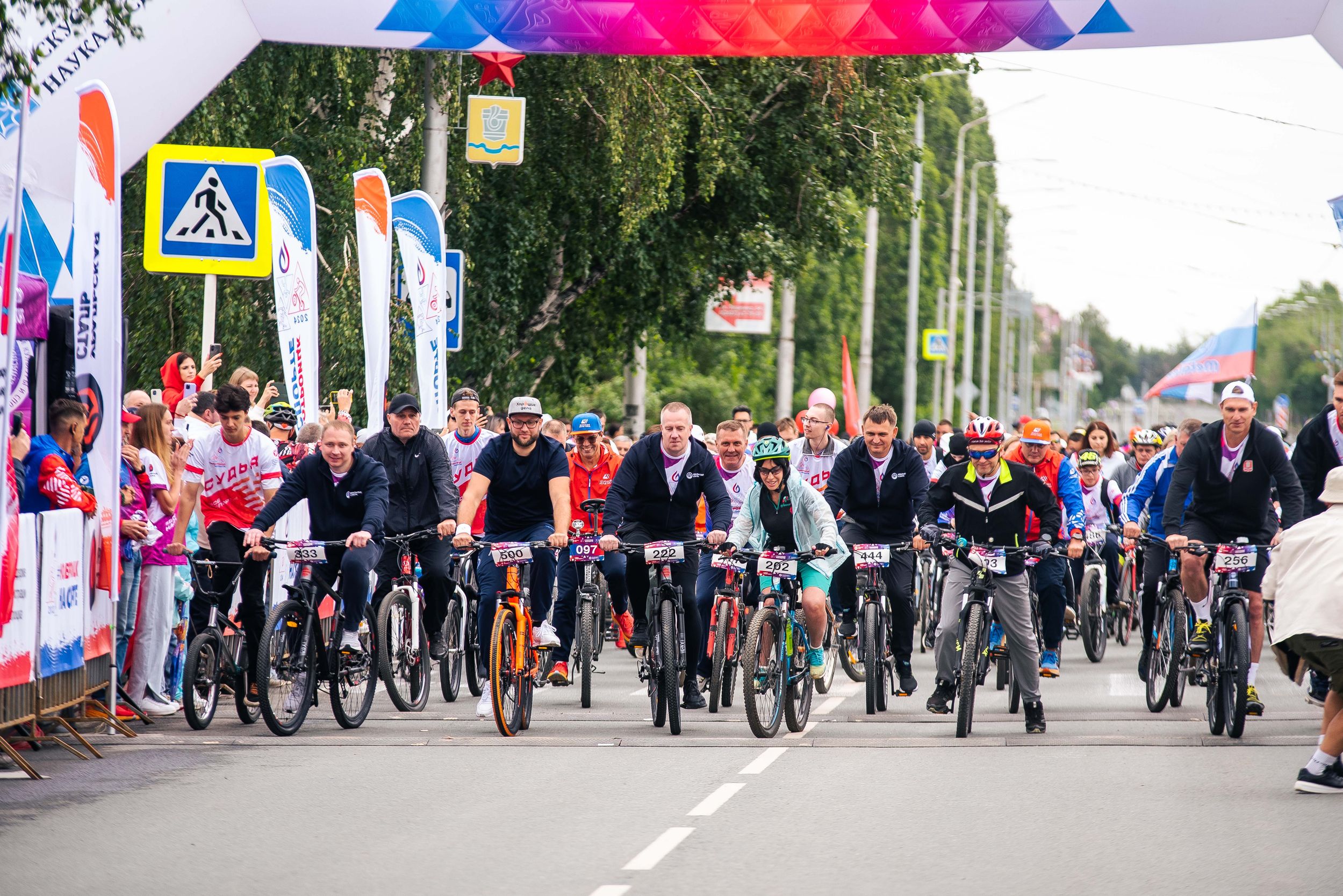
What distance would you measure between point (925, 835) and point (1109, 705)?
223 inches

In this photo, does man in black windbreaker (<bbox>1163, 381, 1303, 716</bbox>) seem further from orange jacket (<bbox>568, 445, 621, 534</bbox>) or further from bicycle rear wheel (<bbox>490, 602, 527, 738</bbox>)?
orange jacket (<bbox>568, 445, 621, 534</bbox>)

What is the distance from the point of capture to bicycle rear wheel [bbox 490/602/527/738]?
11.5m

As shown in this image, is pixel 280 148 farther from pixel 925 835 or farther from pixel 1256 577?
pixel 925 835

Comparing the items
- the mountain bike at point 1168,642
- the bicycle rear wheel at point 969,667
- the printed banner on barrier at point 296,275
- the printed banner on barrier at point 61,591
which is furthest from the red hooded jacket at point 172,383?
the mountain bike at point 1168,642

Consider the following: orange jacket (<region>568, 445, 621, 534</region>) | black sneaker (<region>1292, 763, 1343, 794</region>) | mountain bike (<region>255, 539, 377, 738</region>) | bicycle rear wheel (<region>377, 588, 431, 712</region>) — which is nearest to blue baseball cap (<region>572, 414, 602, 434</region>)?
orange jacket (<region>568, 445, 621, 534</region>)

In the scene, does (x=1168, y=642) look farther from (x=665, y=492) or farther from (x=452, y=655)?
(x=452, y=655)

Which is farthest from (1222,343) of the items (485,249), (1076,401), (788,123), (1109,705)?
(1076,401)

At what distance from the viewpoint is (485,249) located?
1028 inches

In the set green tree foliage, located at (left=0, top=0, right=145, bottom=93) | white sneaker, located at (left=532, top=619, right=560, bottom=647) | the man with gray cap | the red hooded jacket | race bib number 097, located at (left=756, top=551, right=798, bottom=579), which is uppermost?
green tree foliage, located at (left=0, top=0, right=145, bottom=93)

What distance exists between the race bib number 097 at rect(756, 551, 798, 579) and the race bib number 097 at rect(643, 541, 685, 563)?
1.77 ft

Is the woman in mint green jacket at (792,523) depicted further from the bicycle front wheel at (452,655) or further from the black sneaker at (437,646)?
the black sneaker at (437,646)

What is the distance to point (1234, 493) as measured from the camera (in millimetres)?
12281

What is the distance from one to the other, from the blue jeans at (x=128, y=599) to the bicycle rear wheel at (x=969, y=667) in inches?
206

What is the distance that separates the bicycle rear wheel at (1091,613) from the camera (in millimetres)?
17078
